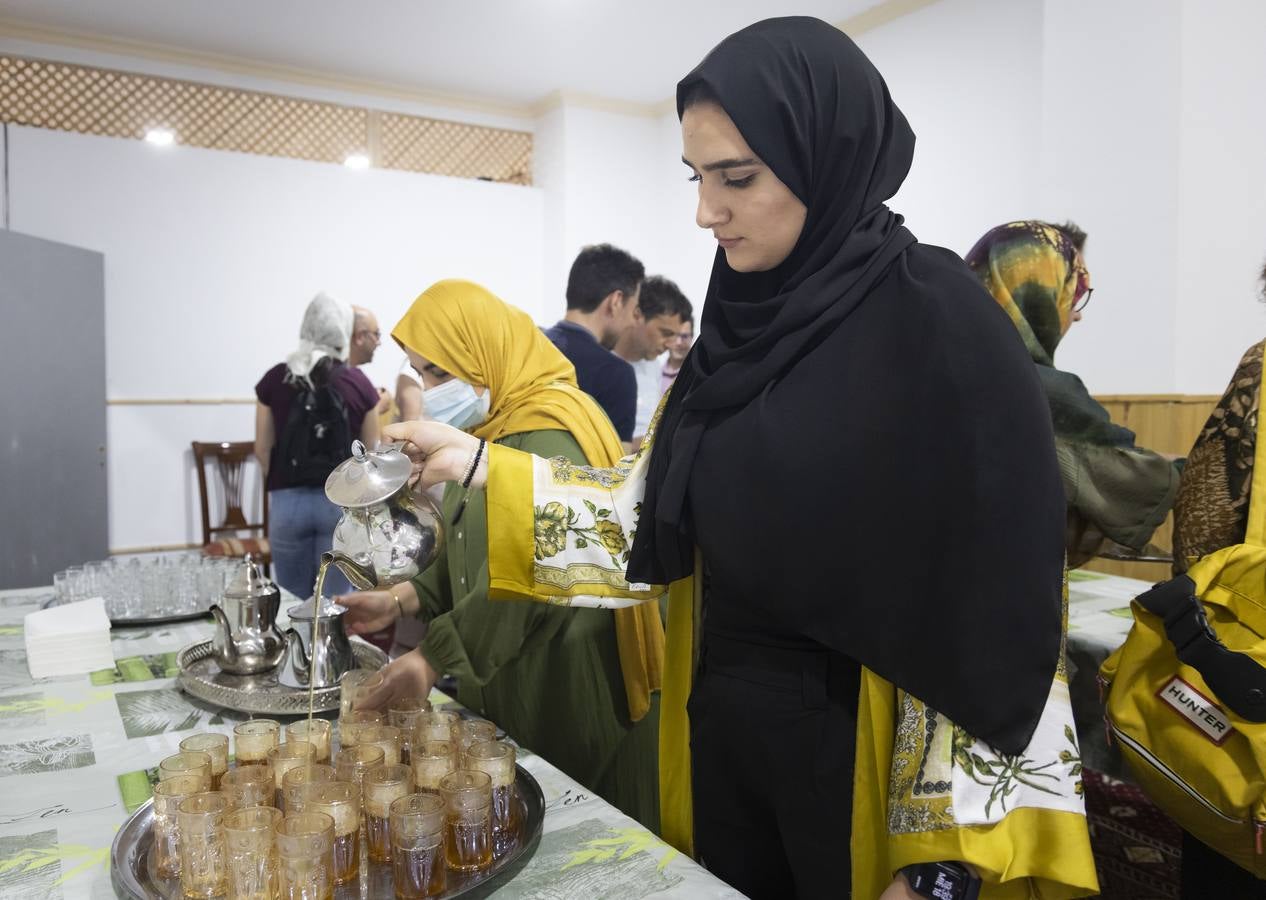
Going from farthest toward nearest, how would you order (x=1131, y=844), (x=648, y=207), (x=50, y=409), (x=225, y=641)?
(x=648, y=207)
(x=50, y=409)
(x=1131, y=844)
(x=225, y=641)

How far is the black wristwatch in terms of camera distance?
2.67 ft

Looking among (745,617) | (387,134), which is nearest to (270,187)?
(387,134)

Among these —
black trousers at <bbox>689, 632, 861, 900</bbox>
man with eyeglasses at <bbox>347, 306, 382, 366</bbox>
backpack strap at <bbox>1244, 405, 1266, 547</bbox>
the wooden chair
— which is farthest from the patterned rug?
the wooden chair

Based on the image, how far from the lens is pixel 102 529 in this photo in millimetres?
4418

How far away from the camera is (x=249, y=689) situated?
1349 millimetres

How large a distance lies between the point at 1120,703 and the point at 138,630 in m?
1.72

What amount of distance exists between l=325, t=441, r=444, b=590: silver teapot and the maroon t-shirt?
256 centimetres

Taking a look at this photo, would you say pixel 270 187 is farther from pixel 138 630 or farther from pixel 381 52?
pixel 138 630

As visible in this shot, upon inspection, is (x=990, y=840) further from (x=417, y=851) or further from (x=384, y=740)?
(x=384, y=740)

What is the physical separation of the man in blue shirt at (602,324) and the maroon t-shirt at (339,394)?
99 centimetres

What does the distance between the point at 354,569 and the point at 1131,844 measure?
220 centimetres

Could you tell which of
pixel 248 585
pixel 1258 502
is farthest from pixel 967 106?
pixel 248 585

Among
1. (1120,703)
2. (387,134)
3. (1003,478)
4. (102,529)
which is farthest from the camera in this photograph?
(387,134)

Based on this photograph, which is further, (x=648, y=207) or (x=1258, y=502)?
(x=648, y=207)
